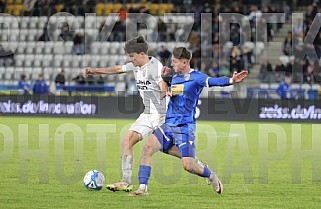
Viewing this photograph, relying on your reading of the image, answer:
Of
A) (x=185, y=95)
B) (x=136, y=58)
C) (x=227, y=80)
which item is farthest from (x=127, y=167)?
(x=227, y=80)

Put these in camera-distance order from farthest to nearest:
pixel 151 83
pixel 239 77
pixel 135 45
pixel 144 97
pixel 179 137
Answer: pixel 144 97 < pixel 151 83 < pixel 135 45 < pixel 179 137 < pixel 239 77

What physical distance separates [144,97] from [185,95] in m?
1.01

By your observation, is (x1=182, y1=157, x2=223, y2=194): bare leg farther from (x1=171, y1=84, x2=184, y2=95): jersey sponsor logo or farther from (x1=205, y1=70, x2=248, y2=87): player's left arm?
(x1=205, y1=70, x2=248, y2=87): player's left arm

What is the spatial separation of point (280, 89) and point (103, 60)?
23.1 ft

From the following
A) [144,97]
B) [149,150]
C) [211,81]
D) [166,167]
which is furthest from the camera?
[166,167]

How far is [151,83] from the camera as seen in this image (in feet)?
39.2

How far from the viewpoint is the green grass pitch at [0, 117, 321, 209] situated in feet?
35.9

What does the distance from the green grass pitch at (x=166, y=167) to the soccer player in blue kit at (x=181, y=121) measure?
0.39m

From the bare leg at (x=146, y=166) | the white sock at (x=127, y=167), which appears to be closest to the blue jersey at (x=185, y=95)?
the bare leg at (x=146, y=166)

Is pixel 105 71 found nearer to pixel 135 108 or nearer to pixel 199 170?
pixel 199 170

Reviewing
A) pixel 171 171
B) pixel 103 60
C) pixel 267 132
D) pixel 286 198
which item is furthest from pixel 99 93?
pixel 286 198

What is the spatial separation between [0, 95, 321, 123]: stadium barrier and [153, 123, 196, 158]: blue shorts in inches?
663

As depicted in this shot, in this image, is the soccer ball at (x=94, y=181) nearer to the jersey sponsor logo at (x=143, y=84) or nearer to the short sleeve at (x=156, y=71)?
the jersey sponsor logo at (x=143, y=84)

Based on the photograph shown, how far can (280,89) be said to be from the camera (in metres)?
28.5
